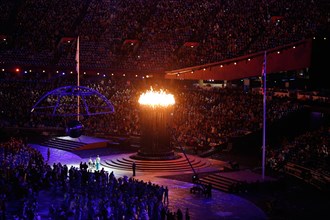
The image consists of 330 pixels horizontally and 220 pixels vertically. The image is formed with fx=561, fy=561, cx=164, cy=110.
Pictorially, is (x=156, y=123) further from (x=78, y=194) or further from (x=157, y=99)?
(x=78, y=194)

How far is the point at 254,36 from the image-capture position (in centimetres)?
4975

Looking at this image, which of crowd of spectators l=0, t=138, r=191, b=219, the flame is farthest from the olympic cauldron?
crowd of spectators l=0, t=138, r=191, b=219

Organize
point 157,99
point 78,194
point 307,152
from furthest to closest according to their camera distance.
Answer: point 157,99
point 307,152
point 78,194

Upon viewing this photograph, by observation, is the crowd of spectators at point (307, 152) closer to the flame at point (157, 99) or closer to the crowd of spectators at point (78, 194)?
the flame at point (157, 99)

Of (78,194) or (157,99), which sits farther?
(157,99)

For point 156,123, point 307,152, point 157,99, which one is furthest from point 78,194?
point 307,152

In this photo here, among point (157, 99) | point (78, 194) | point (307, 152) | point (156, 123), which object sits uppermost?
point (157, 99)

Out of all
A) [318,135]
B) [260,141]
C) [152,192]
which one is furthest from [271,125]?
[152,192]

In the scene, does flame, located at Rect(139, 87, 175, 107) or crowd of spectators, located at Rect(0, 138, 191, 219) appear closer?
crowd of spectators, located at Rect(0, 138, 191, 219)

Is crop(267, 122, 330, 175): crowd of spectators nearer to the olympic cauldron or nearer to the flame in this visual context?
the olympic cauldron

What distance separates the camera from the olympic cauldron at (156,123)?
3800cm

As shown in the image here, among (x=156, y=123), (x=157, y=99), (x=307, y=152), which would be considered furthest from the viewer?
(x=156, y=123)

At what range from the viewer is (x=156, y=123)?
1506 inches

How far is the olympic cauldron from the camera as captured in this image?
3800 centimetres
